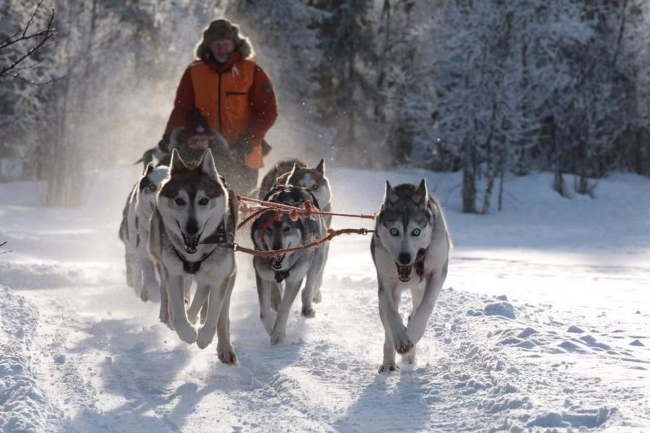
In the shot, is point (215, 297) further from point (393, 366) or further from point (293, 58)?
point (293, 58)

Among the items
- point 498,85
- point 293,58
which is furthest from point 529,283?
point 293,58

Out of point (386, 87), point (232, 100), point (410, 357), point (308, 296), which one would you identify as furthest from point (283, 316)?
point (386, 87)

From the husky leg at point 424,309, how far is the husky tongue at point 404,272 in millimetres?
196

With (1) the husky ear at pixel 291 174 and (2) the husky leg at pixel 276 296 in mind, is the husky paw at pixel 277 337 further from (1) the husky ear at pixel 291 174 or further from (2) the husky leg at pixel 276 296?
(1) the husky ear at pixel 291 174

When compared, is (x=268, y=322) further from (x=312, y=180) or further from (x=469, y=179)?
(x=469, y=179)

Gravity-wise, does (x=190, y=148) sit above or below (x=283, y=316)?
above

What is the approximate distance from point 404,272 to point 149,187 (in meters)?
2.13

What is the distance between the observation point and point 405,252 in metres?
4.39

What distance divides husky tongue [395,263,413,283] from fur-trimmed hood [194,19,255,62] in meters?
2.96

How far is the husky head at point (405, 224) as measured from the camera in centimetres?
443

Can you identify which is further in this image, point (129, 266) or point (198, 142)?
point (129, 266)

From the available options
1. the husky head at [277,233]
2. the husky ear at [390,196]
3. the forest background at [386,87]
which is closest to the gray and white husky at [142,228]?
the husky head at [277,233]

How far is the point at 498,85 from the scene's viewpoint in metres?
23.2

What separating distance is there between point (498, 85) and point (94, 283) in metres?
17.0
